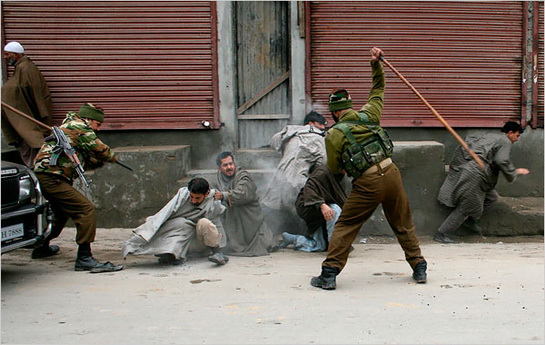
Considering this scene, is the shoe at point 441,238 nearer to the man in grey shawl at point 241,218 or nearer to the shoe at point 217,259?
the man in grey shawl at point 241,218

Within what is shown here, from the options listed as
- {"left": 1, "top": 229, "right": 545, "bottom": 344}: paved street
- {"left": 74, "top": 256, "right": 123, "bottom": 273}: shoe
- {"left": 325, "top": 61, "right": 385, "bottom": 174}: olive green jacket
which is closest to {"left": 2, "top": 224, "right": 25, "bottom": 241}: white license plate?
{"left": 1, "top": 229, "right": 545, "bottom": 344}: paved street

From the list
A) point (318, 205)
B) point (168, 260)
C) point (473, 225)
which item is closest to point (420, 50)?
point (473, 225)

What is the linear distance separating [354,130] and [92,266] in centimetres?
292

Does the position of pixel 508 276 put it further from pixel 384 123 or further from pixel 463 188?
pixel 384 123

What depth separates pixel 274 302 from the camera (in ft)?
17.3

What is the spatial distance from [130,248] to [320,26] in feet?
14.3

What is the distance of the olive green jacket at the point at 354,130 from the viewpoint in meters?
5.64

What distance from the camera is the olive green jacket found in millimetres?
5641

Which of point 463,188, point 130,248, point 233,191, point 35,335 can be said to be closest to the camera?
point 35,335

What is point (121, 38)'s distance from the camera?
8930 mm

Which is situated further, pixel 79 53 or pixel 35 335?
pixel 79 53

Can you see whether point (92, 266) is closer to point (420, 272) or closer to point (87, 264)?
point (87, 264)

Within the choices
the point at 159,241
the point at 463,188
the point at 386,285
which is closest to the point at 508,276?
the point at 386,285

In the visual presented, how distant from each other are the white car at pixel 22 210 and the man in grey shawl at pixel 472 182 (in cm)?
473
